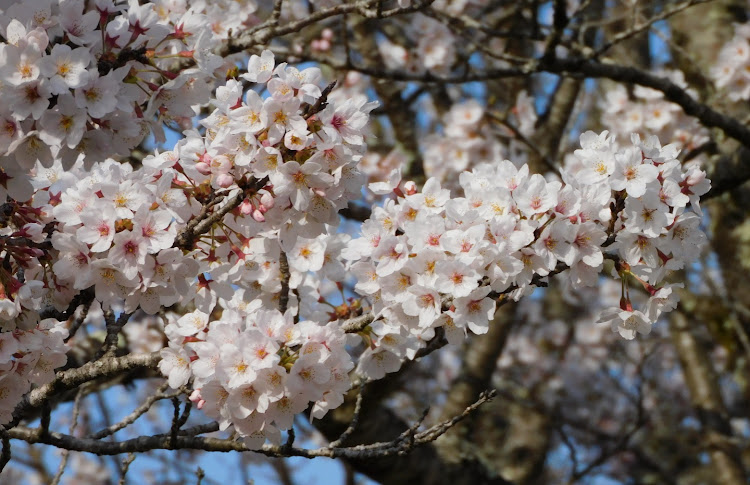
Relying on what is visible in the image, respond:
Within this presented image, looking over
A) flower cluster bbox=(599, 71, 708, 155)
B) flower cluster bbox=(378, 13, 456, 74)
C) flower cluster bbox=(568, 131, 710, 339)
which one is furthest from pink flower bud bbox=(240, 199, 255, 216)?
flower cluster bbox=(378, 13, 456, 74)

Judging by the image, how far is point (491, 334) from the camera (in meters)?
5.12

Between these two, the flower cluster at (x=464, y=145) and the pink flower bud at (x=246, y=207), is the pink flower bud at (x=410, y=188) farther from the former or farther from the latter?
the flower cluster at (x=464, y=145)

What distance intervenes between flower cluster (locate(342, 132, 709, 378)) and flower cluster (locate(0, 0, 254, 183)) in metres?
0.64

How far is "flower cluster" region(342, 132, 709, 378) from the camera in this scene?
182cm

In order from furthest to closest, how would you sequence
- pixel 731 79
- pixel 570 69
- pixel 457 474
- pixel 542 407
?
pixel 542 407 → pixel 731 79 → pixel 457 474 → pixel 570 69

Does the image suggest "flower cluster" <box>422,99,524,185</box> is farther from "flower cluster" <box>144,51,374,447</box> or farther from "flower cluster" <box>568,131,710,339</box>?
"flower cluster" <box>144,51,374,447</box>

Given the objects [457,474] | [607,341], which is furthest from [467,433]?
[607,341]

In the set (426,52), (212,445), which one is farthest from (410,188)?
(426,52)

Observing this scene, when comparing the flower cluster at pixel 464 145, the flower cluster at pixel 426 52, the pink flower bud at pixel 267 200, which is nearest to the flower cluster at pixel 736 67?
the flower cluster at pixel 464 145

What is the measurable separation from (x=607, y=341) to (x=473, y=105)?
4.91 metres

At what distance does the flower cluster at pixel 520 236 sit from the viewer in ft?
5.96

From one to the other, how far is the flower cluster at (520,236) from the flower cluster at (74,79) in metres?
0.64

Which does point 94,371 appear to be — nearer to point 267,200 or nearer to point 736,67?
point 267,200

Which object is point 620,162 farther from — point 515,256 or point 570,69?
point 570,69
